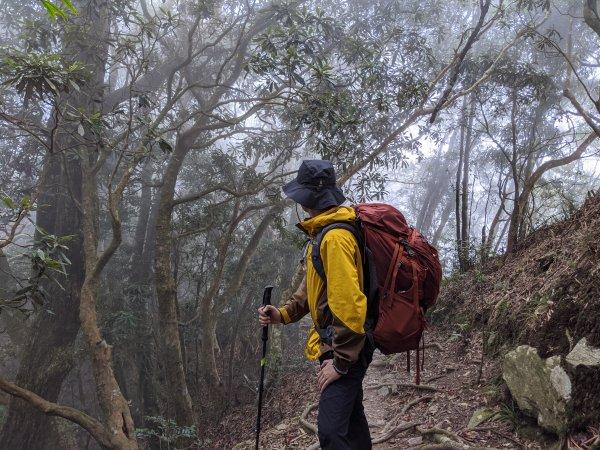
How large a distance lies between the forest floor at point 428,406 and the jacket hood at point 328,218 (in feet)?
6.68

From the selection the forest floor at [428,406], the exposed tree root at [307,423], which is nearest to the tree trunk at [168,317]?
the forest floor at [428,406]

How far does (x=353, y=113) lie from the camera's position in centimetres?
Result: 762

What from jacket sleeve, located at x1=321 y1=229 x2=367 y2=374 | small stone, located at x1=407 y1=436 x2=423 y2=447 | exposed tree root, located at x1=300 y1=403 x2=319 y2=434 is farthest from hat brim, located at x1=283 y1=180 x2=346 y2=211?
exposed tree root, located at x1=300 y1=403 x2=319 y2=434

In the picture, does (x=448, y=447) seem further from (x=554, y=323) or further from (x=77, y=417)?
(x=77, y=417)

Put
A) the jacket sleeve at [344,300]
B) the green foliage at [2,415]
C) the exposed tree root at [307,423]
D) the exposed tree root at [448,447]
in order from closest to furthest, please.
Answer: the jacket sleeve at [344,300] → the exposed tree root at [448,447] → the exposed tree root at [307,423] → the green foliage at [2,415]

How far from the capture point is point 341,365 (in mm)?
2367

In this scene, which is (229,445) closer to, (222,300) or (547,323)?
(222,300)

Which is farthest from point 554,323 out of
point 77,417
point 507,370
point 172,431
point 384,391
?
point 172,431

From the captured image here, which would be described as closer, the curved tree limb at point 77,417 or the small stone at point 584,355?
the small stone at point 584,355

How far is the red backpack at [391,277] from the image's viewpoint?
8.18 feet

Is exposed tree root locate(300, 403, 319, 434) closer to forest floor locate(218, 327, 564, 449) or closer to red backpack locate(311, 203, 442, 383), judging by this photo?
forest floor locate(218, 327, 564, 449)

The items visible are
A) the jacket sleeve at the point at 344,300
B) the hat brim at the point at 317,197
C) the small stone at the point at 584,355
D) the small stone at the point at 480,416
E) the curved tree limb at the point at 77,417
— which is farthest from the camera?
the curved tree limb at the point at 77,417

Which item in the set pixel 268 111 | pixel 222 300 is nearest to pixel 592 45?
pixel 268 111

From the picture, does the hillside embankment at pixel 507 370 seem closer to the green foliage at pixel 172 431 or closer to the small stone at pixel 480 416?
the small stone at pixel 480 416
